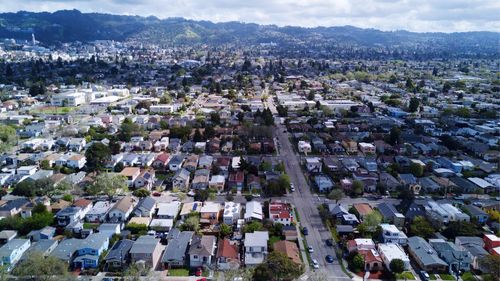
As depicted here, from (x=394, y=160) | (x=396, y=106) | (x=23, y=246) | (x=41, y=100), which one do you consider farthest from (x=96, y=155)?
(x=396, y=106)

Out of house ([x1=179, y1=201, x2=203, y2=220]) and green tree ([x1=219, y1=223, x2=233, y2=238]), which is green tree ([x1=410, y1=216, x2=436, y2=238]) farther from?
house ([x1=179, y1=201, x2=203, y2=220])

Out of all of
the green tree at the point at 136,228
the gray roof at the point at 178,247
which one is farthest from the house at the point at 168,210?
the gray roof at the point at 178,247

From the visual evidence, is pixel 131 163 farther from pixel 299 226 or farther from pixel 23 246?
pixel 299 226

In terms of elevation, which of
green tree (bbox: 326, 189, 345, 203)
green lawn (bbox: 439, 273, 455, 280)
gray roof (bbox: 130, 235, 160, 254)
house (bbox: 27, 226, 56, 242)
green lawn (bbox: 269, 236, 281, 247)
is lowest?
house (bbox: 27, 226, 56, 242)

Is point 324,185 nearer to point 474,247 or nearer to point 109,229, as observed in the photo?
point 474,247

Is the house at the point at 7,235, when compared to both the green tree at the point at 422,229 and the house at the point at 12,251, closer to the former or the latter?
A: the house at the point at 12,251

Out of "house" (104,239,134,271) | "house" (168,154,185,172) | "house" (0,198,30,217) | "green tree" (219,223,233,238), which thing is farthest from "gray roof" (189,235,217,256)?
"house" (168,154,185,172)

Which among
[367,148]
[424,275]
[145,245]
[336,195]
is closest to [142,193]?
[145,245]
